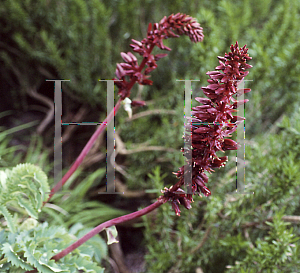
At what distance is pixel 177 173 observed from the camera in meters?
0.38

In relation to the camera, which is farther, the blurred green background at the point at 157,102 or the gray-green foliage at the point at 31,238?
the blurred green background at the point at 157,102

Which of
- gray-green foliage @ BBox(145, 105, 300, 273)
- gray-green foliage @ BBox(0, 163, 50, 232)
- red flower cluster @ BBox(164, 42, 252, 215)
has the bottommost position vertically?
gray-green foliage @ BBox(145, 105, 300, 273)

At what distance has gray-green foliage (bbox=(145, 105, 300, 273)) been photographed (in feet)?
2.07

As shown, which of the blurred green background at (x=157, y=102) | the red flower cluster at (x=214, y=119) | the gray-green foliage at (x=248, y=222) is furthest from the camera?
the blurred green background at (x=157, y=102)

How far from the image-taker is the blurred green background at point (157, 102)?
2.52ft

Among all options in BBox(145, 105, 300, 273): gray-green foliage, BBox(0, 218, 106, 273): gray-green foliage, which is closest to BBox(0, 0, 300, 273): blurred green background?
BBox(145, 105, 300, 273): gray-green foliage

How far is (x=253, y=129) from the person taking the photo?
119 centimetres

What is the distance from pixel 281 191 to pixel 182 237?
0.30m

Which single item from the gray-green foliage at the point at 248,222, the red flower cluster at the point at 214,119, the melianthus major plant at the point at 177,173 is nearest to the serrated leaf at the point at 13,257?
the melianthus major plant at the point at 177,173

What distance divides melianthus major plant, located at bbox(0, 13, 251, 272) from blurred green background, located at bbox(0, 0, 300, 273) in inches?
13.7

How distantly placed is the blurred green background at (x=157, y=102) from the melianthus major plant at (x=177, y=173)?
35cm

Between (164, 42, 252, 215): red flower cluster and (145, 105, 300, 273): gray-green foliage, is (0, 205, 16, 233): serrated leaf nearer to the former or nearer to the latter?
(164, 42, 252, 215): red flower cluster

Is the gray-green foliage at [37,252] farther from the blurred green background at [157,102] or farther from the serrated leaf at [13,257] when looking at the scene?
the blurred green background at [157,102]

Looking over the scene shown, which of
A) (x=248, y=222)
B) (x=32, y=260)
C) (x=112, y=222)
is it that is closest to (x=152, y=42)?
(x=112, y=222)
